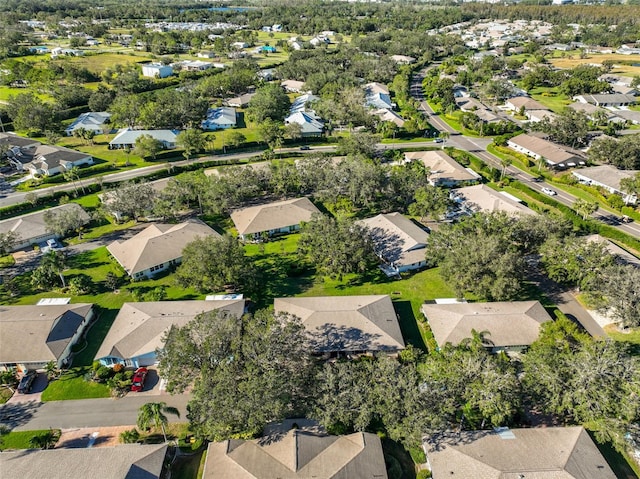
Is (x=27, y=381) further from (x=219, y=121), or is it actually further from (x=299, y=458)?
(x=219, y=121)

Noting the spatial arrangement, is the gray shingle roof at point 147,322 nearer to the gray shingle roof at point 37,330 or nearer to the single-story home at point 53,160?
the gray shingle roof at point 37,330

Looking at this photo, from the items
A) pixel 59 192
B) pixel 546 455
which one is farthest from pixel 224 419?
pixel 59 192

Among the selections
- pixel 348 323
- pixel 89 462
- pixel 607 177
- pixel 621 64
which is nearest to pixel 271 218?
pixel 348 323

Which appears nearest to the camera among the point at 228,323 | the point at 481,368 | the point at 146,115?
the point at 481,368

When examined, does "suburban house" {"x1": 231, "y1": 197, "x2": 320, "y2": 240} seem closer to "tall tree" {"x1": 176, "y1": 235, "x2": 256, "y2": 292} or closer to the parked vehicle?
"tall tree" {"x1": 176, "y1": 235, "x2": 256, "y2": 292}

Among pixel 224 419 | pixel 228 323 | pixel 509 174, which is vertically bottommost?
pixel 509 174

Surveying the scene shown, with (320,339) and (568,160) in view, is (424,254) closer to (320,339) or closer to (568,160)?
(320,339)
